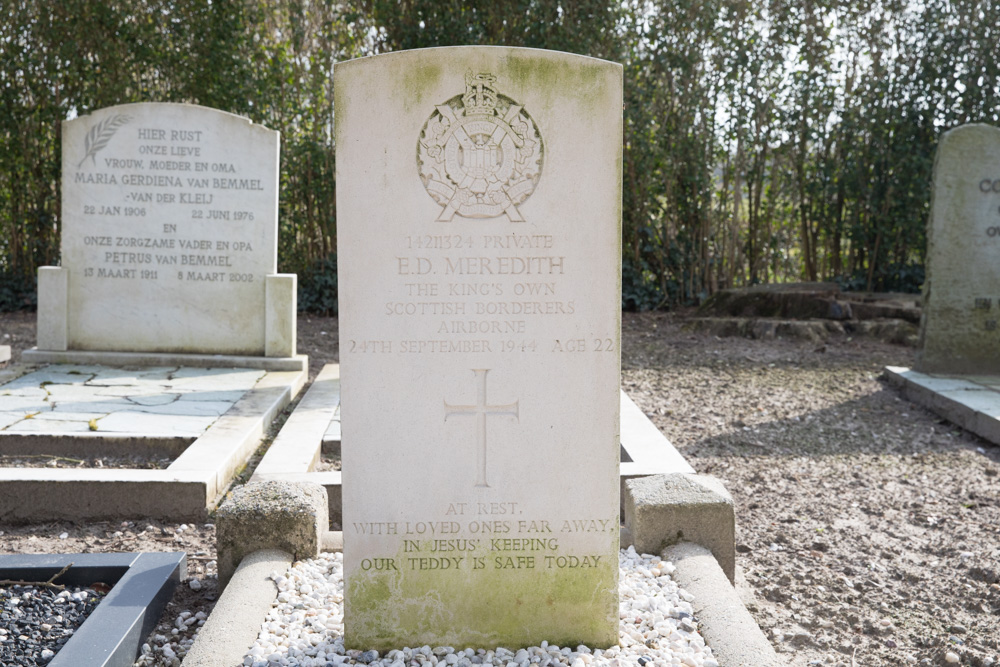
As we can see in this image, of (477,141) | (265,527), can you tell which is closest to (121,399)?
(265,527)

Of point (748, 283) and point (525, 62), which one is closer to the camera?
point (525, 62)

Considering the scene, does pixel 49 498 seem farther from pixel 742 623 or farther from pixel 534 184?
pixel 742 623

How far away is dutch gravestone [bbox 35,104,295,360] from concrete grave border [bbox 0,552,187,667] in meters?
3.59

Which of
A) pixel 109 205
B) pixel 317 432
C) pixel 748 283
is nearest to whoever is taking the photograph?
pixel 317 432

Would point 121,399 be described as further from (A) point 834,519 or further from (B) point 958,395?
(B) point 958,395

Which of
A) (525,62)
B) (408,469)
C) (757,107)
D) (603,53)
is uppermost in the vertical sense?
(603,53)

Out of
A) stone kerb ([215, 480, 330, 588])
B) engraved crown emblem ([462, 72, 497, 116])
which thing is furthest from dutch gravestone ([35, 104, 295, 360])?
engraved crown emblem ([462, 72, 497, 116])

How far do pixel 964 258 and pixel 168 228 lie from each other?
18.2 ft

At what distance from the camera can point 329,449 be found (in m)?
4.41

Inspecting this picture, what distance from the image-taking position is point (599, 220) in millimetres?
2277

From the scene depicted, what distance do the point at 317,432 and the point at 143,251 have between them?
8.48ft

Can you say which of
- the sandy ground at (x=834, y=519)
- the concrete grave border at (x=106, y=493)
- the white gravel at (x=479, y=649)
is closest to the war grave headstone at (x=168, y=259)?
the sandy ground at (x=834, y=519)

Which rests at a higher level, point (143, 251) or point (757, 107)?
point (757, 107)

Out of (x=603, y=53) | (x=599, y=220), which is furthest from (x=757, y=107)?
(x=599, y=220)
